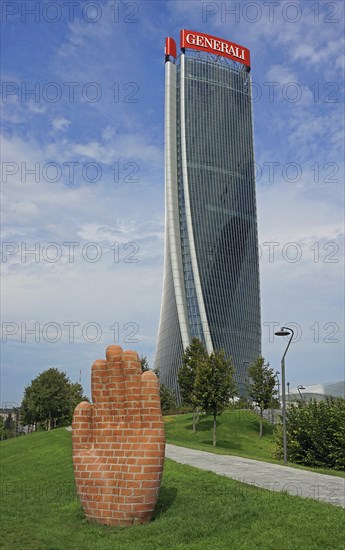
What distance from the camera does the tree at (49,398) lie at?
64.0m

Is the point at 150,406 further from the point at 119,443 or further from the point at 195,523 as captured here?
the point at 195,523

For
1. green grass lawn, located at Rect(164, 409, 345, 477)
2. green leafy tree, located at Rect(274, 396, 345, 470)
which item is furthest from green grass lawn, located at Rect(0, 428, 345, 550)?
green grass lawn, located at Rect(164, 409, 345, 477)

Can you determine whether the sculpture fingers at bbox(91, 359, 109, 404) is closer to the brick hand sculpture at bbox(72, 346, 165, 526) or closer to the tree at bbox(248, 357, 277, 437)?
the brick hand sculpture at bbox(72, 346, 165, 526)

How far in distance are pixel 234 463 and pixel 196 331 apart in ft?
277

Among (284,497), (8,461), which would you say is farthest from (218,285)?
(284,497)

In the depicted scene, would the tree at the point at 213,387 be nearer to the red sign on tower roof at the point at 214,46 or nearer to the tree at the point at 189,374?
the tree at the point at 189,374

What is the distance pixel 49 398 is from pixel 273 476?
158ft

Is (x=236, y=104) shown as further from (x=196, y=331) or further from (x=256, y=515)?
(x=256, y=515)

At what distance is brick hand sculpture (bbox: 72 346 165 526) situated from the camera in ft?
41.5

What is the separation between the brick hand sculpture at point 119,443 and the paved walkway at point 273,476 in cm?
529

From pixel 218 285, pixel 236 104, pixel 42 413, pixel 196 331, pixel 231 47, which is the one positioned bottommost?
pixel 42 413

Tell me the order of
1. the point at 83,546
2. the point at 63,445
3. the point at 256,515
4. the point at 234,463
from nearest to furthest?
1. the point at 83,546
2. the point at 256,515
3. the point at 234,463
4. the point at 63,445

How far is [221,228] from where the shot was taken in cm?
11850

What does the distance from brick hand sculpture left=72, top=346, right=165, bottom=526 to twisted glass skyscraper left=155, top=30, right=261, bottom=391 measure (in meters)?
93.6
